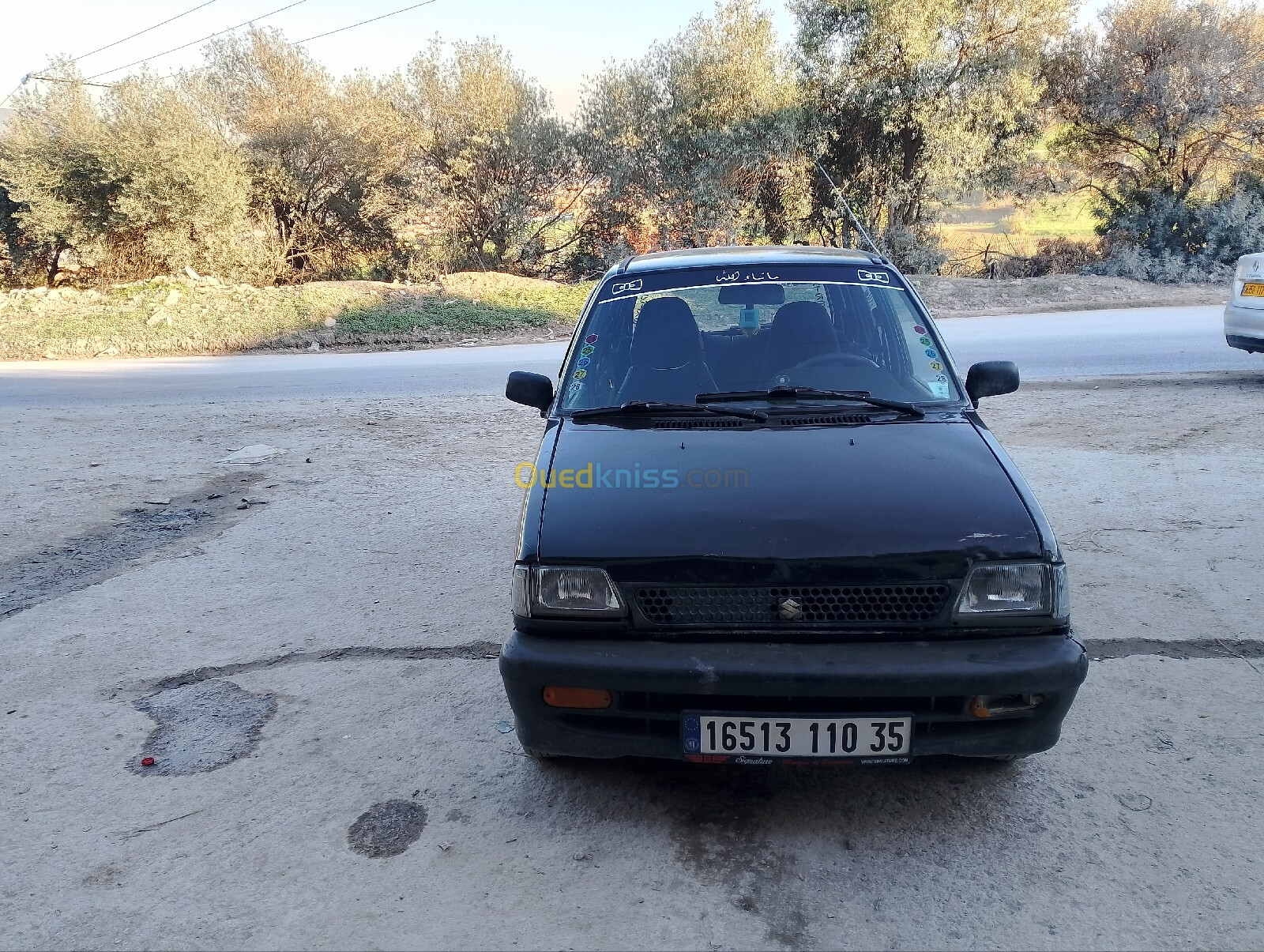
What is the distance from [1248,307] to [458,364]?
9.19 meters

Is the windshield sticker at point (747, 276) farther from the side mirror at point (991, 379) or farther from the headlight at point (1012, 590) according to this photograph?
the headlight at point (1012, 590)

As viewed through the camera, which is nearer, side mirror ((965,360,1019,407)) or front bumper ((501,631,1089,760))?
front bumper ((501,631,1089,760))

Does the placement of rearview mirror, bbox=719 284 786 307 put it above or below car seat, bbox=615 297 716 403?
above

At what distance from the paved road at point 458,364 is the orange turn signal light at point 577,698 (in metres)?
8.43

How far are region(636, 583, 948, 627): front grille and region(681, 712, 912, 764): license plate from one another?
27 cm

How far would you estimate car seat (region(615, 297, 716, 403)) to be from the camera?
3895 mm

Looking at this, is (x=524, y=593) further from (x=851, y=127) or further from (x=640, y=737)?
(x=851, y=127)

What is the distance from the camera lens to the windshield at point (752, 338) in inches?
154

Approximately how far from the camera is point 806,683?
2.67 meters

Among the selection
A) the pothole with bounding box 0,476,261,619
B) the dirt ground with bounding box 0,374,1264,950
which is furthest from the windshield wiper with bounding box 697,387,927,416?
the pothole with bounding box 0,476,261,619

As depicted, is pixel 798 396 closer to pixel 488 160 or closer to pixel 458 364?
pixel 458 364

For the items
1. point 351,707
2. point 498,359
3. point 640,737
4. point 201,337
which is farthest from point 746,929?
point 201,337

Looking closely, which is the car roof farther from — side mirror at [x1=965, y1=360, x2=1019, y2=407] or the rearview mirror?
side mirror at [x1=965, y1=360, x2=1019, y2=407]

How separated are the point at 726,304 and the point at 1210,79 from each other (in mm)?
20623
